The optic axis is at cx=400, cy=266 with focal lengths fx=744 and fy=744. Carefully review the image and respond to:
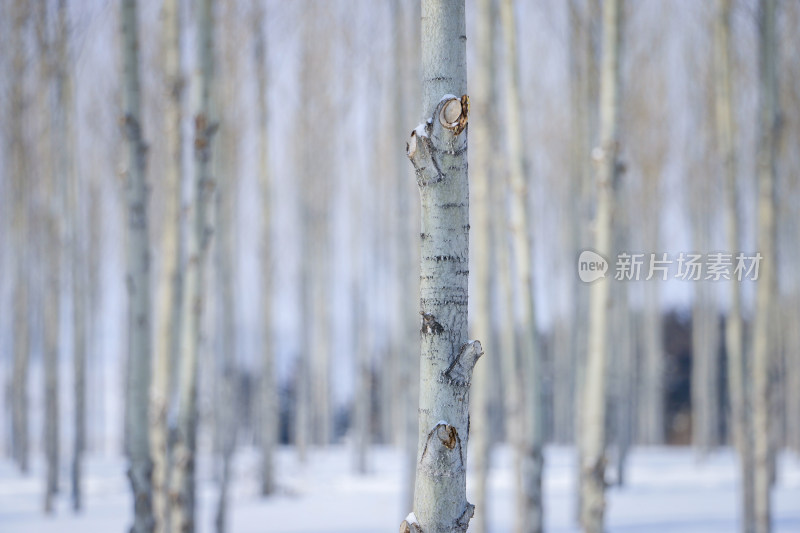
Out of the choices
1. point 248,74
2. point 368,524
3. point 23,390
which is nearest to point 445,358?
point 368,524

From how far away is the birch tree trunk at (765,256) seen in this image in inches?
200

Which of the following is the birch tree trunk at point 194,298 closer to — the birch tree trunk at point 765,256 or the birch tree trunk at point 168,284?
the birch tree trunk at point 168,284

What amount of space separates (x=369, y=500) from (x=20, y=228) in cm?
621

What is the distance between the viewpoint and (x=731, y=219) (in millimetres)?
5617

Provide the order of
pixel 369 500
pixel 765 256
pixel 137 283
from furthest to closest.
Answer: pixel 369 500
pixel 765 256
pixel 137 283

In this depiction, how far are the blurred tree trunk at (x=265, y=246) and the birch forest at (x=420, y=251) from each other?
0.14 feet

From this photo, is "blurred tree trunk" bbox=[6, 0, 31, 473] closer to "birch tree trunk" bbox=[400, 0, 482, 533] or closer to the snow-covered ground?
the snow-covered ground

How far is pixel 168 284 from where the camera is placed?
14.6 feet

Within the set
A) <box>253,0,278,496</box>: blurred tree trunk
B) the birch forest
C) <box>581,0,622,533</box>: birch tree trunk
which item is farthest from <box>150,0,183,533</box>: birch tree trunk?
<box>253,0,278,496</box>: blurred tree trunk

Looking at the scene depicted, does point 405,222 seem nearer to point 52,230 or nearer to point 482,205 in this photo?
point 482,205

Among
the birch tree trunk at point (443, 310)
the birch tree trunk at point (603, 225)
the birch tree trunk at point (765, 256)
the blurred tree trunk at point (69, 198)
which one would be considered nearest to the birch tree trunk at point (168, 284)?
the birch tree trunk at point (603, 225)

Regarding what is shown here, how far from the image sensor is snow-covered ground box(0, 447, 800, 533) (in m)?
6.80

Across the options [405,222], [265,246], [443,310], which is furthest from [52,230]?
[443,310]

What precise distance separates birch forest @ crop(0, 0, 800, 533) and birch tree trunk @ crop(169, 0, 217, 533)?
16 millimetres
